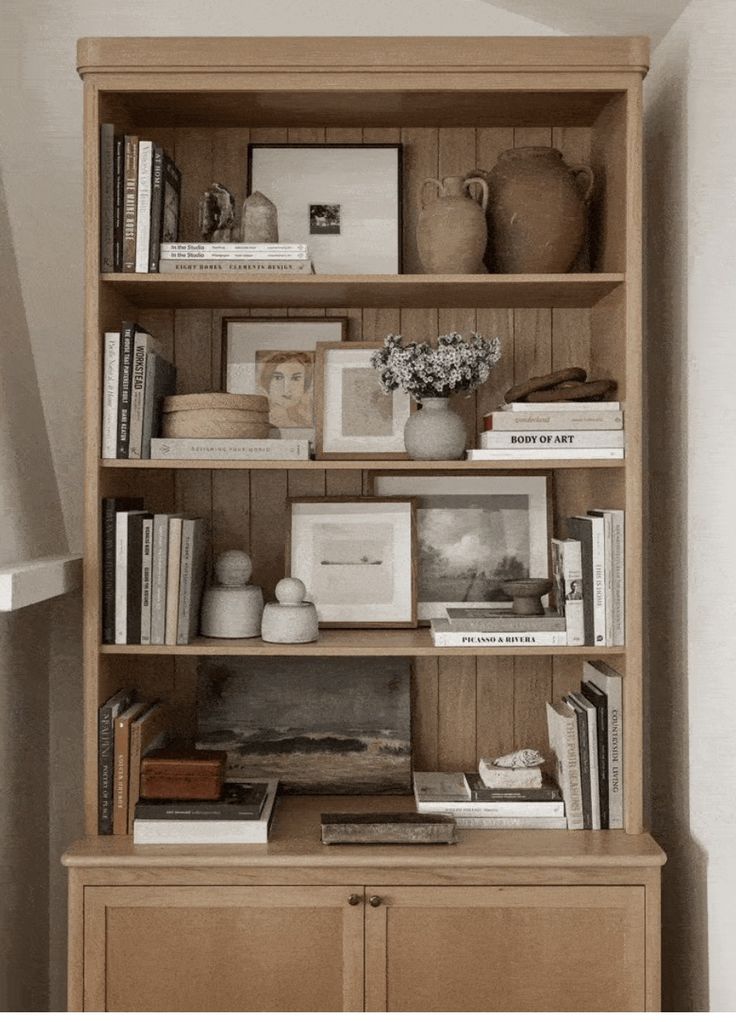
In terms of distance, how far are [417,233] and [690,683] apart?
1127 millimetres

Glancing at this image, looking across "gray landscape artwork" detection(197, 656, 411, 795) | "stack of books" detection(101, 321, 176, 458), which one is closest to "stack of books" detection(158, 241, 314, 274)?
"stack of books" detection(101, 321, 176, 458)

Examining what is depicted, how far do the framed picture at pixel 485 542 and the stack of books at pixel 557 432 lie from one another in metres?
0.29

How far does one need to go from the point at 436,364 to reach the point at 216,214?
1.90 ft

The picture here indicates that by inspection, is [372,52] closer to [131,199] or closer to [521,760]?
[131,199]

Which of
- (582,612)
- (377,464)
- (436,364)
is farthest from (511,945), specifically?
(436,364)

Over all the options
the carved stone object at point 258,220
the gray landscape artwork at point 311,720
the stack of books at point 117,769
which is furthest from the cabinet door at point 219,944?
the carved stone object at point 258,220

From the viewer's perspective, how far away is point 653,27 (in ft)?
7.67

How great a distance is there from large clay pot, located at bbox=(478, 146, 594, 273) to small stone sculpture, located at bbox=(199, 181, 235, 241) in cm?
58

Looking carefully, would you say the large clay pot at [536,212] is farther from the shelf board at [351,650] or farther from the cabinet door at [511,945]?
the cabinet door at [511,945]

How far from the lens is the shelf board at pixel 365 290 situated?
84.6 inches

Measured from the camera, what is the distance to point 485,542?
246 centimetres

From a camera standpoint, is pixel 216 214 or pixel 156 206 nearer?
pixel 156 206

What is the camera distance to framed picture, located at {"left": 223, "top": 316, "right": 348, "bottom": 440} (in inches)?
96.0

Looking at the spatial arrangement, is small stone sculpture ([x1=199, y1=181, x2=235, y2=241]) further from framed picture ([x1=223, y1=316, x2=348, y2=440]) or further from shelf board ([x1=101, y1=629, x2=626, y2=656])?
shelf board ([x1=101, y1=629, x2=626, y2=656])
